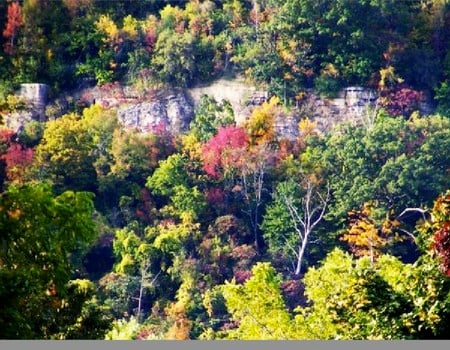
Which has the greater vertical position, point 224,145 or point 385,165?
point 385,165

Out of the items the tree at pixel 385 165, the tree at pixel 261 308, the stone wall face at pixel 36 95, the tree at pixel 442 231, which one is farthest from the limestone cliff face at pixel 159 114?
the tree at pixel 442 231

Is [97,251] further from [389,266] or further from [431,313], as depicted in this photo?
[431,313]

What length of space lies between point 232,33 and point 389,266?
15881 mm

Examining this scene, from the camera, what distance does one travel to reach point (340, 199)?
2594 cm

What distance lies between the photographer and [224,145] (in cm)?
2669

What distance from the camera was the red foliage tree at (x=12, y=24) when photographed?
2728 centimetres

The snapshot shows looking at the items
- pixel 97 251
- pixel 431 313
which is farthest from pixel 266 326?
pixel 97 251

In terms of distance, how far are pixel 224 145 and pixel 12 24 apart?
3920 millimetres

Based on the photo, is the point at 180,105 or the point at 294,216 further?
the point at 180,105

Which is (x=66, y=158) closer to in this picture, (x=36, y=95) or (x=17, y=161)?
(x=17, y=161)

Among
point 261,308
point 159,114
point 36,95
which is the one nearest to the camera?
point 261,308

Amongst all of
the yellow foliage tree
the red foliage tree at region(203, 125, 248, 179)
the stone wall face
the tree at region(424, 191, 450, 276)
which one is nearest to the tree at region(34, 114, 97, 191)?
the stone wall face

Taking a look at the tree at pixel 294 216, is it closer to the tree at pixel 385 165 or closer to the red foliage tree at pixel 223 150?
the tree at pixel 385 165

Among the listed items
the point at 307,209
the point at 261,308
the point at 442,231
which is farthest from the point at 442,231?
the point at 307,209
